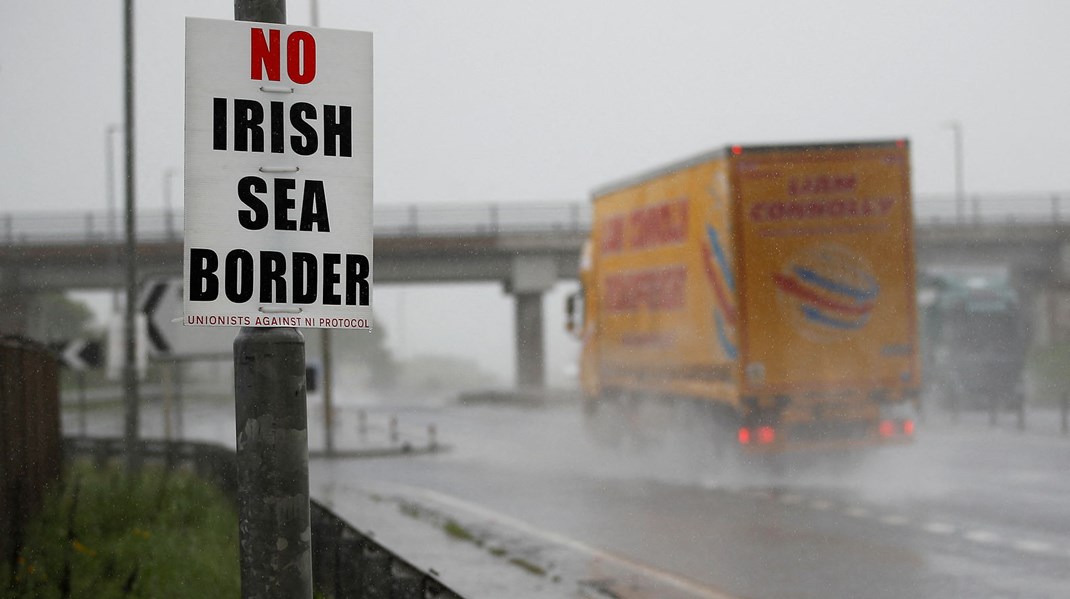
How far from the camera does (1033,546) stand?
41.0ft

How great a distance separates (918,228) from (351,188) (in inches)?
2191

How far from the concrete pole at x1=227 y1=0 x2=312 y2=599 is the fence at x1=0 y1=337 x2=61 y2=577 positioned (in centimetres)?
692

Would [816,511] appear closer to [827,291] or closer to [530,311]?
[827,291]

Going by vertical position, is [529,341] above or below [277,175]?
below

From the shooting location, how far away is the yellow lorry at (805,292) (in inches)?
736

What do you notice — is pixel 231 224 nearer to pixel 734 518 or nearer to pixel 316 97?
pixel 316 97

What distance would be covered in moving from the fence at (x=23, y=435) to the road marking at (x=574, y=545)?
4661 mm

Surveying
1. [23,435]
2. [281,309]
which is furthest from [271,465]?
[23,435]

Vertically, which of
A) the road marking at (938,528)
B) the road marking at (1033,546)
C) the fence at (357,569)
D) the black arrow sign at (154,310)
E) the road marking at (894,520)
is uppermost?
the black arrow sign at (154,310)

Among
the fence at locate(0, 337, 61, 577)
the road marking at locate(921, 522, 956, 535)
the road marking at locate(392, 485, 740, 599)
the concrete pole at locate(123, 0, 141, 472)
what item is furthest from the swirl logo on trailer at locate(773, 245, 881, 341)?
the concrete pole at locate(123, 0, 141, 472)

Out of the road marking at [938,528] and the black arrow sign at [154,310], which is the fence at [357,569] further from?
the road marking at [938,528]

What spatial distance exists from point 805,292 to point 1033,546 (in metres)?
6.78

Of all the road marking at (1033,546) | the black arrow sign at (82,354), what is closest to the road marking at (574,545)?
the road marking at (1033,546)

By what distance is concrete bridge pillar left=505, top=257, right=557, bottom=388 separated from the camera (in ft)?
194
